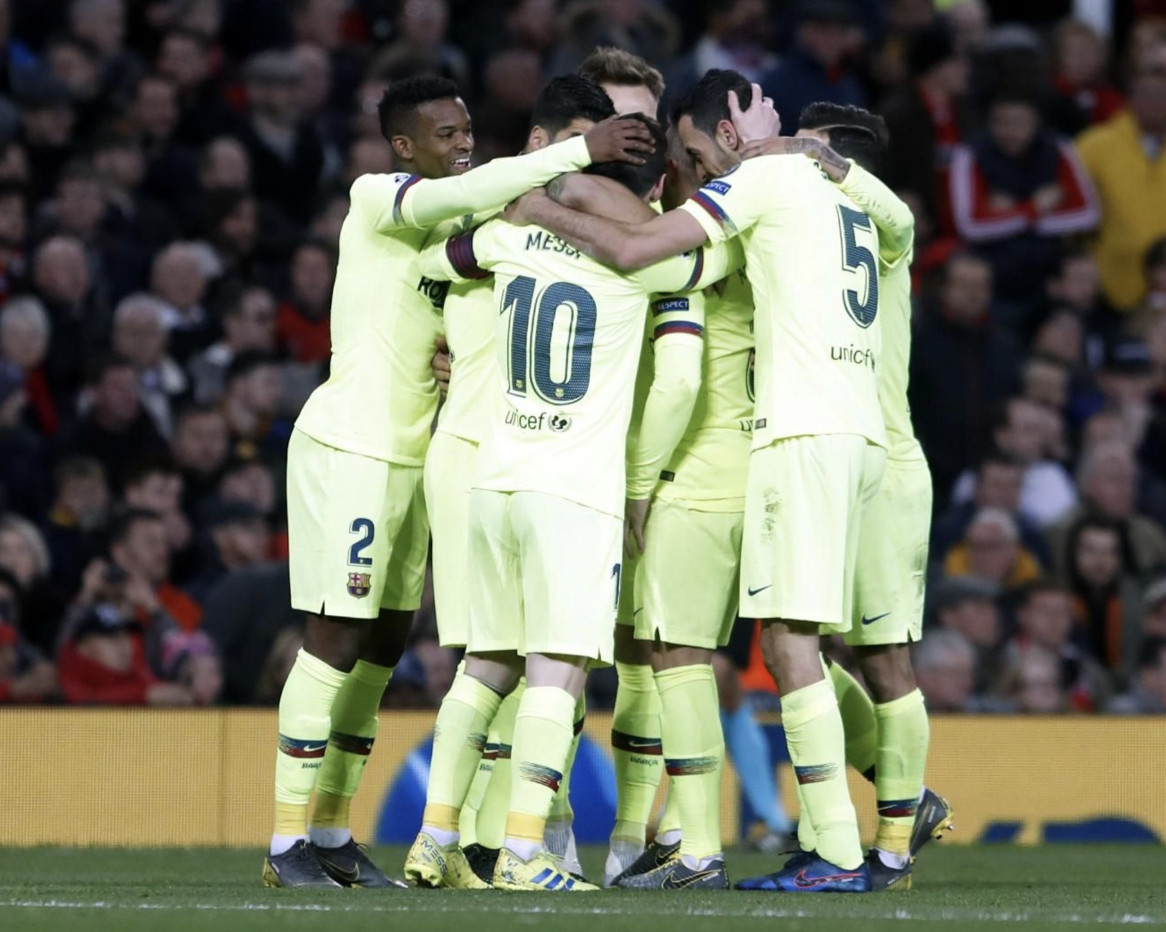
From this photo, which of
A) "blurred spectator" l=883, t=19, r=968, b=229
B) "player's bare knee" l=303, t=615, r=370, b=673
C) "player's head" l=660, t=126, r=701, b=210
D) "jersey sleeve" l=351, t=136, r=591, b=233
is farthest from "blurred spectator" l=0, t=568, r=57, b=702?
"blurred spectator" l=883, t=19, r=968, b=229

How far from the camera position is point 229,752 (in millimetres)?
10398

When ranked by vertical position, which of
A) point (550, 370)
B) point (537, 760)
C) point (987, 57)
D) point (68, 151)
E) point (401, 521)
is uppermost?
point (987, 57)

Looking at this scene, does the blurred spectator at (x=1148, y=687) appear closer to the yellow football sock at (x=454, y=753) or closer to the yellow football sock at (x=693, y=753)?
the yellow football sock at (x=693, y=753)

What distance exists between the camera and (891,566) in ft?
25.4

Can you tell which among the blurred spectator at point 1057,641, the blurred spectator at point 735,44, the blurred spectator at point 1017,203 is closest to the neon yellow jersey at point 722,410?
the blurred spectator at point 1057,641

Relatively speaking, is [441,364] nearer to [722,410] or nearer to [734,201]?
[722,410]

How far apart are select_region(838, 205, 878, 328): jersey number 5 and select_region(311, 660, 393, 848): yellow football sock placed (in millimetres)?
2043

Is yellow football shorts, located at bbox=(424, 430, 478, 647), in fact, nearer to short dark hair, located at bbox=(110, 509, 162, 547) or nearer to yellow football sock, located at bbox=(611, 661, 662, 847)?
yellow football sock, located at bbox=(611, 661, 662, 847)

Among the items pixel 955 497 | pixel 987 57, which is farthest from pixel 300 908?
pixel 987 57

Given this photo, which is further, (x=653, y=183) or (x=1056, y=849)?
(x=1056, y=849)

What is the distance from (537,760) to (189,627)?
15.3ft

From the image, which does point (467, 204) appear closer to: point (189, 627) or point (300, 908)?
point (300, 908)

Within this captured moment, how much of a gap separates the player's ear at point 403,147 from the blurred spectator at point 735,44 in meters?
6.48

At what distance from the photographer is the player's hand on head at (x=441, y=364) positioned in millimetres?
7617
